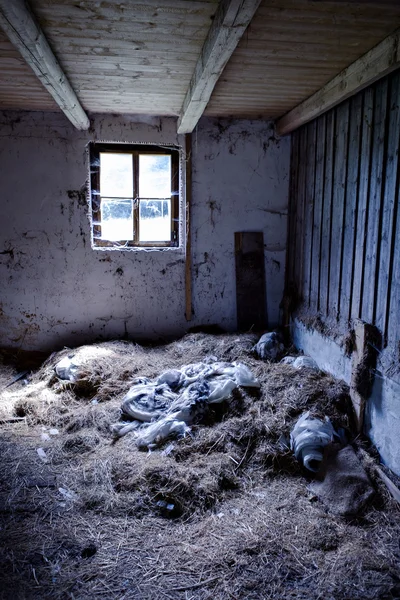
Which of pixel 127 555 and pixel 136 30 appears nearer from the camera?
pixel 127 555

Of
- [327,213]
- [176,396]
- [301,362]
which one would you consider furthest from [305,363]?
[327,213]

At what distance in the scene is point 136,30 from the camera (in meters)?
2.49

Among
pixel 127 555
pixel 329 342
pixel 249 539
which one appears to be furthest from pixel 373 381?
pixel 127 555

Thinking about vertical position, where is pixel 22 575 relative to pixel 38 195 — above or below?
below

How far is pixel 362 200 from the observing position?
3.10 metres

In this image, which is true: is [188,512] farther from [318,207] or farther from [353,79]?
[353,79]

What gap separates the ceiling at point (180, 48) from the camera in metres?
2.26

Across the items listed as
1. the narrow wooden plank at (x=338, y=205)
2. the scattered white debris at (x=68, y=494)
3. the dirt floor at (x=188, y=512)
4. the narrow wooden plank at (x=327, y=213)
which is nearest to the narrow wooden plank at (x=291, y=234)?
the narrow wooden plank at (x=327, y=213)

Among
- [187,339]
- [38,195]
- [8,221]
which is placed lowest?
[187,339]

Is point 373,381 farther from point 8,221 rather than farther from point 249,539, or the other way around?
point 8,221

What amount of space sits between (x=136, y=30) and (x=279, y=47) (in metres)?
0.93

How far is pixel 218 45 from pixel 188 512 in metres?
2.62

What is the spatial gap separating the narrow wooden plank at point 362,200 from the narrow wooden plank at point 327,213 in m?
0.52

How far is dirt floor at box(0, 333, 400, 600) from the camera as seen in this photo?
188 centimetres
